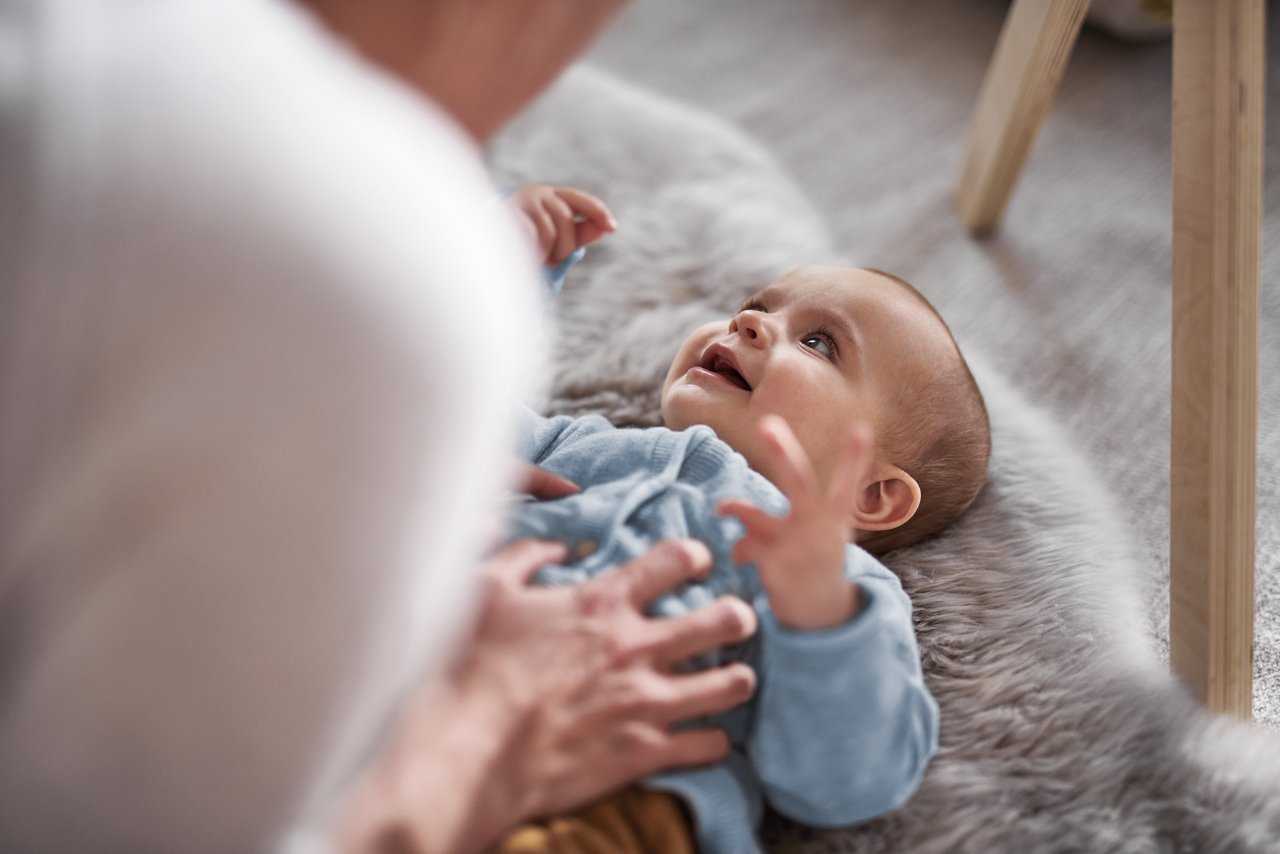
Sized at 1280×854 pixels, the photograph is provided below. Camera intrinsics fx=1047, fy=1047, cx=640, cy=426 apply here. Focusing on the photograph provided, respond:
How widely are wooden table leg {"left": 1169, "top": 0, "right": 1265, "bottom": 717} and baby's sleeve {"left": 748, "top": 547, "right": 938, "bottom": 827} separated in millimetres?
275

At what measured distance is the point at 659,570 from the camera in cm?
71

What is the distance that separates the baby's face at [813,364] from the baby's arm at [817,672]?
0.21 m

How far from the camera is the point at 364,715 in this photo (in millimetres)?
453

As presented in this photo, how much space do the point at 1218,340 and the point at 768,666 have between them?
44 centimetres

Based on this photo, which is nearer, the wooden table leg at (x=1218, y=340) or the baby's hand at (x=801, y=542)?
the baby's hand at (x=801, y=542)

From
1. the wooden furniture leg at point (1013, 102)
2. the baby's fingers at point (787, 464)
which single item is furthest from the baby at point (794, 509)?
the wooden furniture leg at point (1013, 102)

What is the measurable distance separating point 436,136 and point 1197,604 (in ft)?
2.31

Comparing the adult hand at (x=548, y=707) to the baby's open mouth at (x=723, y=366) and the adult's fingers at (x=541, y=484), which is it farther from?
the baby's open mouth at (x=723, y=366)

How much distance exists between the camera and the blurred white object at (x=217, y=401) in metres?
0.36

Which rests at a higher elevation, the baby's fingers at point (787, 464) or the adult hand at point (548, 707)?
the baby's fingers at point (787, 464)

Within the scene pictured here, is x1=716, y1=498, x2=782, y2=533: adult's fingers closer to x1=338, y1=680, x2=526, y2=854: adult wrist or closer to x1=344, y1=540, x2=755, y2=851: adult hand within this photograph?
x1=344, y1=540, x2=755, y2=851: adult hand

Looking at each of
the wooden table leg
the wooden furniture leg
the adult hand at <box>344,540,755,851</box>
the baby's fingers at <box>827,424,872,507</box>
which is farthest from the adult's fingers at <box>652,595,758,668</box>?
the wooden furniture leg

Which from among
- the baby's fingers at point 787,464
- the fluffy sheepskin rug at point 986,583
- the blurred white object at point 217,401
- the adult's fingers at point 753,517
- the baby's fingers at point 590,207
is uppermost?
the blurred white object at point 217,401

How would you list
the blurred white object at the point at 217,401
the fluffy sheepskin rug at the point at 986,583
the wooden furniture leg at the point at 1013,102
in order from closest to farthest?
1. the blurred white object at the point at 217,401
2. the fluffy sheepskin rug at the point at 986,583
3. the wooden furniture leg at the point at 1013,102
